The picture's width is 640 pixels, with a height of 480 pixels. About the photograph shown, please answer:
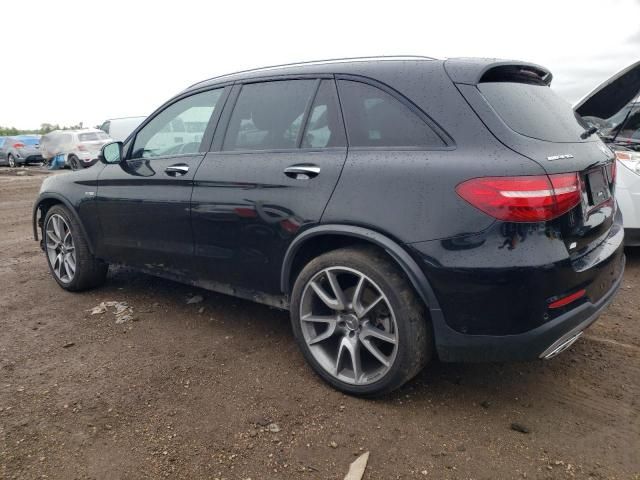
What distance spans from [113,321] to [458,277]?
9.17 feet

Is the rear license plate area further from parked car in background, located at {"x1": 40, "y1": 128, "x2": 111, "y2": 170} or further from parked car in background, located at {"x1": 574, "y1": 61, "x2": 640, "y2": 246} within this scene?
parked car in background, located at {"x1": 40, "y1": 128, "x2": 111, "y2": 170}

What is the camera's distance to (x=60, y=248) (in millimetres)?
4789

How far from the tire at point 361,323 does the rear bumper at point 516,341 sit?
0.42 ft

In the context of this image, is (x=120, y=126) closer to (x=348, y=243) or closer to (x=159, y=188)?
(x=159, y=188)

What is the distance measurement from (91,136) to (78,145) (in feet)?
2.31

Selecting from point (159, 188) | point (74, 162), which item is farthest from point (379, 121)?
point (74, 162)

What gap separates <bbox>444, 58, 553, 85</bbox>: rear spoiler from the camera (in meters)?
2.59

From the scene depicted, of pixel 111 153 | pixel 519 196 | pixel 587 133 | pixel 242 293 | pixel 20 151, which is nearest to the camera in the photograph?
pixel 519 196

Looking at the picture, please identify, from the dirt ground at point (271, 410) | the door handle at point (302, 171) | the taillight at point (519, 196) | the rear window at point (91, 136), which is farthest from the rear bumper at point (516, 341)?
the rear window at point (91, 136)

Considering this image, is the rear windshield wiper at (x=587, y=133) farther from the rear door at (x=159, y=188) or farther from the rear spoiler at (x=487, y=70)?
the rear door at (x=159, y=188)

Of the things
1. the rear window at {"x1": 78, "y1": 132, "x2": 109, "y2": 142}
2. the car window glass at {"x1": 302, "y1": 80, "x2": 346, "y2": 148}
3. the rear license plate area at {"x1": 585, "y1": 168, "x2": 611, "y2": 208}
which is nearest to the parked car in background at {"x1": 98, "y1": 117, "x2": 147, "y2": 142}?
the rear window at {"x1": 78, "y1": 132, "x2": 109, "y2": 142}

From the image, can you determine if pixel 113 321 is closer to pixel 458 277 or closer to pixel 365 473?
pixel 365 473

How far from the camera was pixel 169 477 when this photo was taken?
2.29 metres

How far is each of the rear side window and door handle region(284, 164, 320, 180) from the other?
0.25 meters
